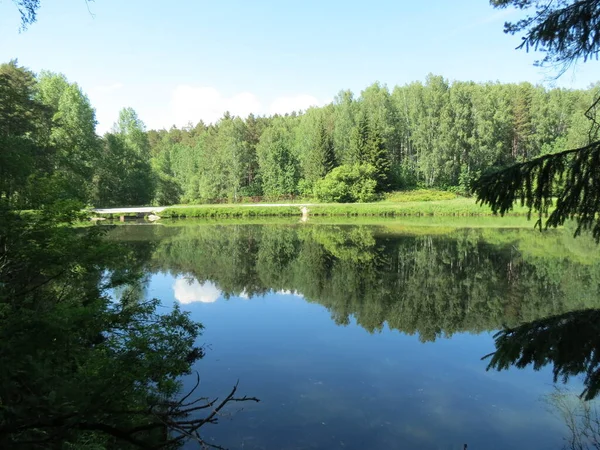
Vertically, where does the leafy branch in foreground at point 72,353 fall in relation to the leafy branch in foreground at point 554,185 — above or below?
below

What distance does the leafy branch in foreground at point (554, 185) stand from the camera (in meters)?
3.55

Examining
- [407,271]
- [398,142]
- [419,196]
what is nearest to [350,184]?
[419,196]

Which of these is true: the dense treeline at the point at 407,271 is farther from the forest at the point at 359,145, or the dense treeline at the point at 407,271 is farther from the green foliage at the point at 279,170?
the green foliage at the point at 279,170

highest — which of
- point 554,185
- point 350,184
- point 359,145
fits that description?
point 359,145

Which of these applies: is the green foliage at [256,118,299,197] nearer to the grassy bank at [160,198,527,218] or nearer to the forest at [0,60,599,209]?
the forest at [0,60,599,209]

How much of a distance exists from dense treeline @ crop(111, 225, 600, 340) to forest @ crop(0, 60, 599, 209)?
65.4 feet

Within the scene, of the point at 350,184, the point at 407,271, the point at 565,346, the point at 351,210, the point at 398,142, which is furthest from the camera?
the point at 398,142

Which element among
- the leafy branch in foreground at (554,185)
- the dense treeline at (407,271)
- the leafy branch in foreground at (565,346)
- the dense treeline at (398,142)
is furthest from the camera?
the dense treeline at (398,142)

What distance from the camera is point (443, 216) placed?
4447 centimetres

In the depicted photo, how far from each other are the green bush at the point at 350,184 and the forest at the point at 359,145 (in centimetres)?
13

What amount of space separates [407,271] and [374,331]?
7.65m

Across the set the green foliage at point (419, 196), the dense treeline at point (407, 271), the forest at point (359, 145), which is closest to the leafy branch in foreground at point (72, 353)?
the dense treeline at point (407, 271)

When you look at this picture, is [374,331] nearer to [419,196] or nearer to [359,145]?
[419,196]

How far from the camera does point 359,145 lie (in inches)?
2158
